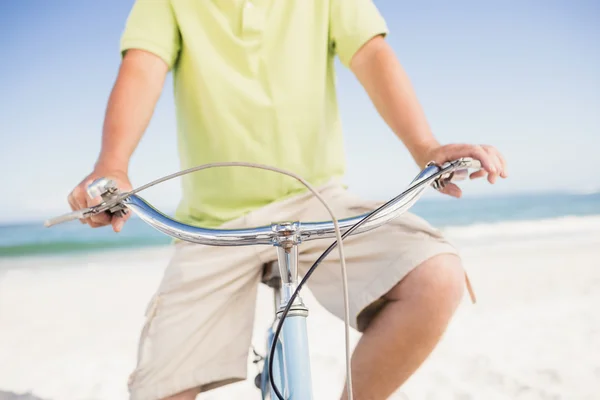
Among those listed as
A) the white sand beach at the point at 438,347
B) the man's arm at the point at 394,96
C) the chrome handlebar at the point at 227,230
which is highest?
the man's arm at the point at 394,96

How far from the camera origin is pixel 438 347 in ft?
11.5

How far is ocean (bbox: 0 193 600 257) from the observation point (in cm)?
1076

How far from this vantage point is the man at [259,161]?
129cm

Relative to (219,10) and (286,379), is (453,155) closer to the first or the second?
(286,379)

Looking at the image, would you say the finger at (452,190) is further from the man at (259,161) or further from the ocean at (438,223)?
the ocean at (438,223)

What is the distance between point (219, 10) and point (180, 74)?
6.9 inches

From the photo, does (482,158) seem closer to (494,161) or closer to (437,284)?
(494,161)

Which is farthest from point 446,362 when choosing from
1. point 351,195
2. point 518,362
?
point 351,195

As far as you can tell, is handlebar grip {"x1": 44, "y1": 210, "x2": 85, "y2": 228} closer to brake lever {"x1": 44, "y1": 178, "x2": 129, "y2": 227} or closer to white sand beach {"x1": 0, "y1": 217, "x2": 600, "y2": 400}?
brake lever {"x1": 44, "y1": 178, "x2": 129, "y2": 227}

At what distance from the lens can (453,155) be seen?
1102mm

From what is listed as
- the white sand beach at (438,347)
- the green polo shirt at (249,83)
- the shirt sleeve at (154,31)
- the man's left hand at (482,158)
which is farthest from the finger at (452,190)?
the white sand beach at (438,347)

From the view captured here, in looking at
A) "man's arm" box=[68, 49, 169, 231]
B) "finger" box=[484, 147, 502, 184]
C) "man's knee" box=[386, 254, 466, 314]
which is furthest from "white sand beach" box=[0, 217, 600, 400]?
"finger" box=[484, 147, 502, 184]

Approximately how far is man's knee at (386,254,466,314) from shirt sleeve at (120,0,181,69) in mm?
744

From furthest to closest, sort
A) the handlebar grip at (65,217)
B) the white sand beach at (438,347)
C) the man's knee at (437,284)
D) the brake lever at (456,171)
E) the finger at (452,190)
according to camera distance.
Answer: the white sand beach at (438,347) < the man's knee at (437,284) < the finger at (452,190) < the brake lever at (456,171) < the handlebar grip at (65,217)
